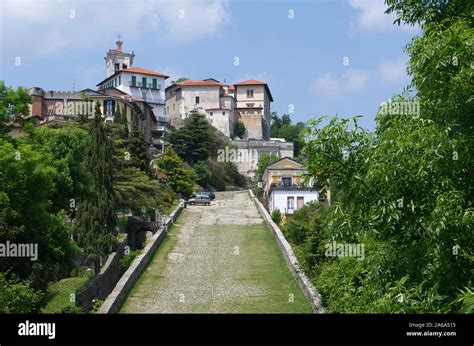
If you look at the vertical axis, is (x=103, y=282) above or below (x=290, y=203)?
below

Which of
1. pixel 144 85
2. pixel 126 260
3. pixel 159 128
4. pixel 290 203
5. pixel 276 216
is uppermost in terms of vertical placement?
pixel 144 85

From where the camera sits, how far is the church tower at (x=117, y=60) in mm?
119438

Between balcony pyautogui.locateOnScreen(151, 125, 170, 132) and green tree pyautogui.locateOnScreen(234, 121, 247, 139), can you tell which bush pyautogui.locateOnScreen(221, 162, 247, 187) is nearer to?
balcony pyautogui.locateOnScreen(151, 125, 170, 132)

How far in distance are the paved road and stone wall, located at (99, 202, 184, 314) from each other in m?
0.29

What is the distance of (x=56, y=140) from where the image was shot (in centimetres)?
3441

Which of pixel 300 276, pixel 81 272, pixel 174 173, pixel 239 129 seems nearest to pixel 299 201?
pixel 174 173

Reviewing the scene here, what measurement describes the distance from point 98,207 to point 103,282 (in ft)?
15.4

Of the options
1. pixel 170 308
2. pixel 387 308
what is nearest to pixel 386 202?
pixel 387 308

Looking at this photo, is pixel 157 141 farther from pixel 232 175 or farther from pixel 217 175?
pixel 217 175

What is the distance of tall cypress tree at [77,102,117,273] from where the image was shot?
32.9 meters

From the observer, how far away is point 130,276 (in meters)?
28.5
